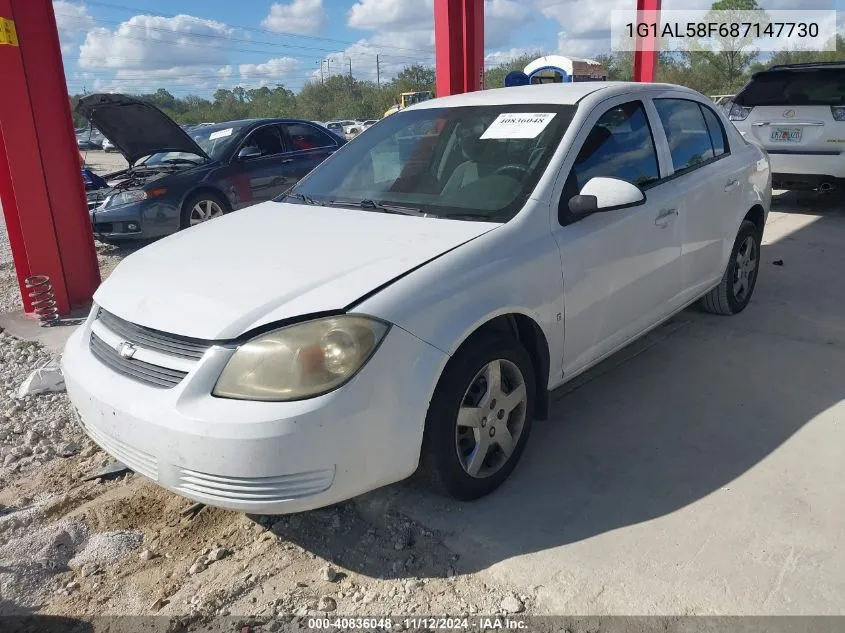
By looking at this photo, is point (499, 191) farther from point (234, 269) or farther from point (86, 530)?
point (86, 530)

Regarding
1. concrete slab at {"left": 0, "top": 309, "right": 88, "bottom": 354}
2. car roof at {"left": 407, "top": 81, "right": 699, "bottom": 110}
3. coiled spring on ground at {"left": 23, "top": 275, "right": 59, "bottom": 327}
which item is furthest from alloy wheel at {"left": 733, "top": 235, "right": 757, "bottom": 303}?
coiled spring on ground at {"left": 23, "top": 275, "right": 59, "bottom": 327}

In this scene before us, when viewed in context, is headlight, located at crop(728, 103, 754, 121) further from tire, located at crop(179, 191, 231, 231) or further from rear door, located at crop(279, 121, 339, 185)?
tire, located at crop(179, 191, 231, 231)

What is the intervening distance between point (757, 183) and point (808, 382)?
5.36 feet

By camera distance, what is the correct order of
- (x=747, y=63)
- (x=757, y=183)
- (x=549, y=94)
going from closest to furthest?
(x=549, y=94) < (x=757, y=183) < (x=747, y=63)

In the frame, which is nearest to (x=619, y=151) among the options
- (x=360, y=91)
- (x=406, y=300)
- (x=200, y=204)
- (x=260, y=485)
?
(x=406, y=300)

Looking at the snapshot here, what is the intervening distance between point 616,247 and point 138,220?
647cm

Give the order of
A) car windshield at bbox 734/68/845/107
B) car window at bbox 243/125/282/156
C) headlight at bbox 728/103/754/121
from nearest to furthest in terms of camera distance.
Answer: car windshield at bbox 734/68/845/107 → headlight at bbox 728/103/754/121 → car window at bbox 243/125/282/156

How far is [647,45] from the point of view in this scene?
11.8 meters

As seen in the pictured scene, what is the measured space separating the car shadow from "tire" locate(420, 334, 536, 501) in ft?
0.45

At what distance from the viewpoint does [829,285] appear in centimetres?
568

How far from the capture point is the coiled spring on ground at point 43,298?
561 cm

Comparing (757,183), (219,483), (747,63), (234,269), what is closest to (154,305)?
(234,269)

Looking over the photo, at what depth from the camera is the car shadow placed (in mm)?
2703

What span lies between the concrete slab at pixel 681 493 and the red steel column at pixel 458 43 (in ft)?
16.1
